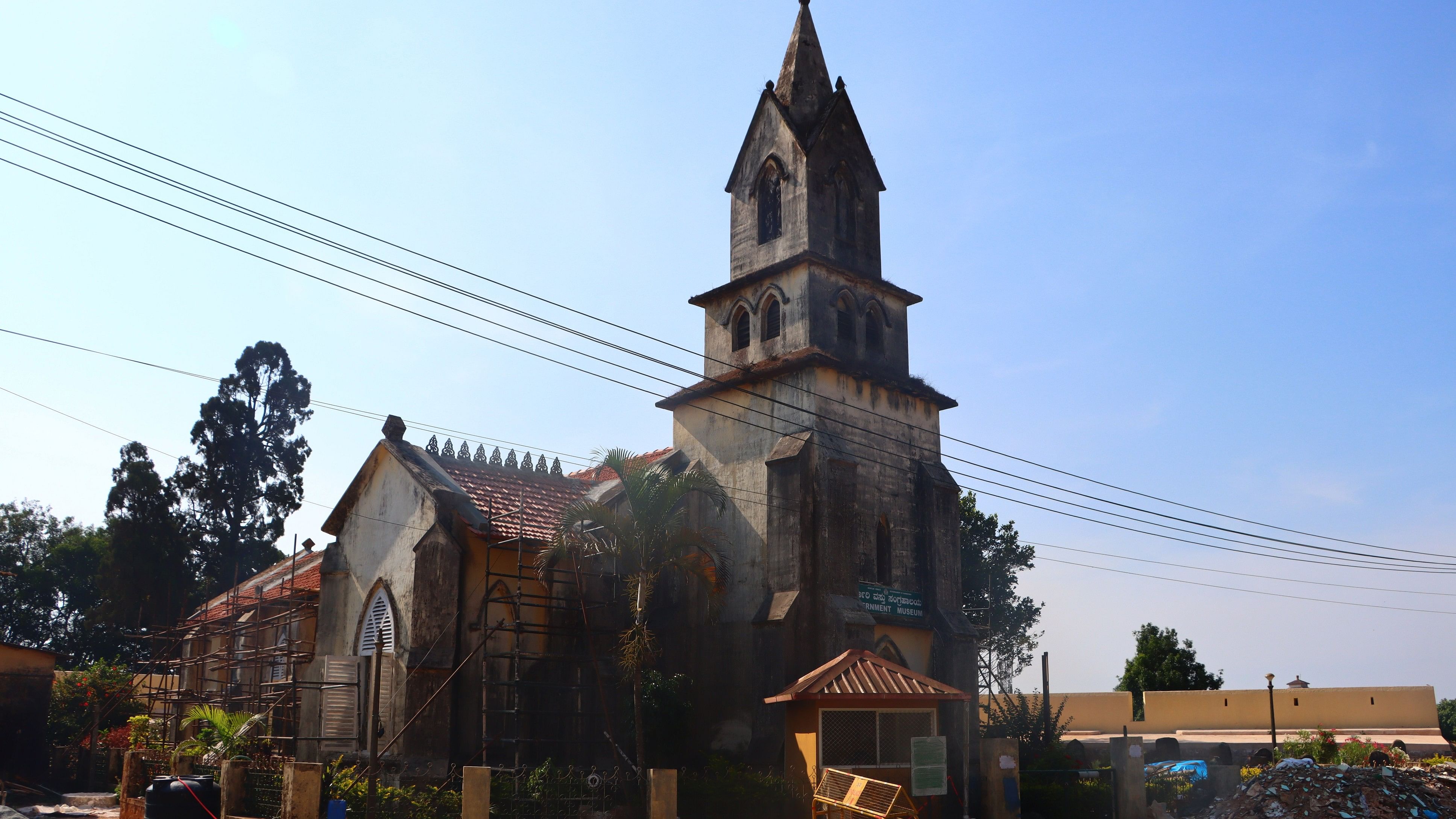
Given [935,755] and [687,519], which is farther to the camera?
[687,519]

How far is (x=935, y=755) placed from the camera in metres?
20.0

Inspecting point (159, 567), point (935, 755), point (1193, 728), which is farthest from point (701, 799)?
point (159, 567)

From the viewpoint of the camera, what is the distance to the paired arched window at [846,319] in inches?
1114

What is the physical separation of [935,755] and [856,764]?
4.75 feet

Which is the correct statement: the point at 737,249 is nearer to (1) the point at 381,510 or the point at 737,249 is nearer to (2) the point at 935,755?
(1) the point at 381,510

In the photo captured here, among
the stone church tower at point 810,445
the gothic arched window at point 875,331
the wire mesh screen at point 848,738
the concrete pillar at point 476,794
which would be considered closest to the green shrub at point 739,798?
the wire mesh screen at point 848,738

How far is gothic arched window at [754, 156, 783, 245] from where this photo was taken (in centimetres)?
2911

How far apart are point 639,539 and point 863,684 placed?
17.0 feet

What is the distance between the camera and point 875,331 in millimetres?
29234

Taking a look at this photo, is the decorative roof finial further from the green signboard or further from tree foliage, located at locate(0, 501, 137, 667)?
tree foliage, located at locate(0, 501, 137, 667)

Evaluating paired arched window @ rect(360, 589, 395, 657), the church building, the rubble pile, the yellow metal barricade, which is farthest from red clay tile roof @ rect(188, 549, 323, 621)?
the rubble pile

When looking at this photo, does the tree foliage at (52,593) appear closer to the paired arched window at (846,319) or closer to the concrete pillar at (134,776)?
the concrete pillar at (134,776)

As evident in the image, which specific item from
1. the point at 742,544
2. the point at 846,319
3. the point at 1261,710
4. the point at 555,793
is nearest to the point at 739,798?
the point at 555,793

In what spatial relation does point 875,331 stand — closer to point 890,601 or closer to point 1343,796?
point 890,601
